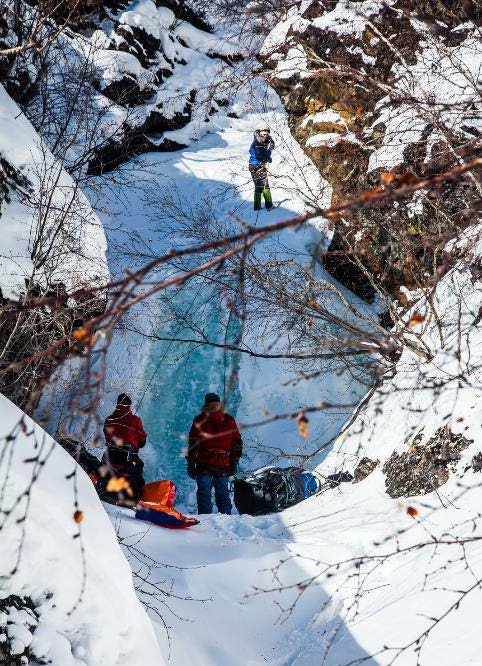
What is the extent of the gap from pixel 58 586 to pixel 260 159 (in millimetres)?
11075

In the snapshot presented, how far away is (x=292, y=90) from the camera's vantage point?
53.0 feet

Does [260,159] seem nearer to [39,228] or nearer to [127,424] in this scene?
[39,228]

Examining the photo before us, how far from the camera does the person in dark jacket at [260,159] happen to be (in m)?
13.3

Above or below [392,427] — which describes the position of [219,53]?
above

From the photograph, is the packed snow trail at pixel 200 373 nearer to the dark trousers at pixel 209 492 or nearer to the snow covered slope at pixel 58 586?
the dark trousers at pixel 209 492

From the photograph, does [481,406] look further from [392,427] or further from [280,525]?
[280,525]

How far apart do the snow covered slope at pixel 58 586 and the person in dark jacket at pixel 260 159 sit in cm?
843

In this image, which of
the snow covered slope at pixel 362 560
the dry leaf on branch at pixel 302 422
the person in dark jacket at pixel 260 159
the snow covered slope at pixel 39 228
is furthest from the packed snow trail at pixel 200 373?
the dry leaf on branch at pixel 302 422

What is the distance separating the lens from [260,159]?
14125 millimetres

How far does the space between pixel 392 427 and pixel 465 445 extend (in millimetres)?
1846

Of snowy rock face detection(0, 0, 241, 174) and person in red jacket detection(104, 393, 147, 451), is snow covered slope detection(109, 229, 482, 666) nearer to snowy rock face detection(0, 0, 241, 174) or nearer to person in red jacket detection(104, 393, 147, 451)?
person in red jacket detection(104, 393, 147, 451)

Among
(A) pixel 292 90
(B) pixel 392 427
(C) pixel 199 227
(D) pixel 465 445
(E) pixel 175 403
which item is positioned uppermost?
(A) pixel 292 90

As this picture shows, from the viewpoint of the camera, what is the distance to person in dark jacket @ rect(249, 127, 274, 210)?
1334 centimetres

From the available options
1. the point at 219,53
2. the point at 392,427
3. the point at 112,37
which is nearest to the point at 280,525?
the point at 392,427
